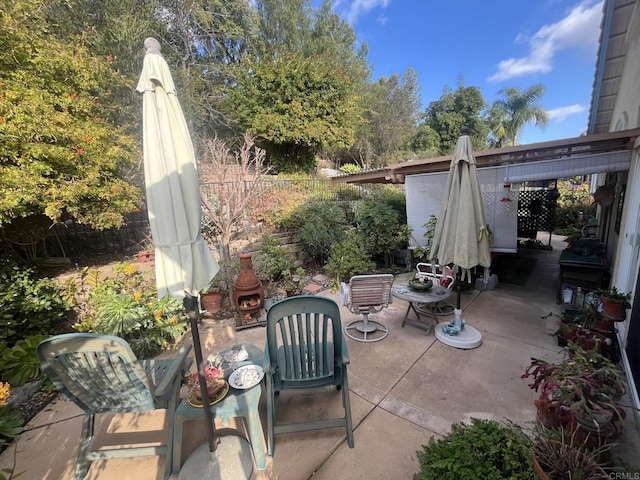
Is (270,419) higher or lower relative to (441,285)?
lower

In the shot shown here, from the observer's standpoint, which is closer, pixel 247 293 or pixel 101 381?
pixel 101 381

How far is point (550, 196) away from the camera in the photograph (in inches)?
362

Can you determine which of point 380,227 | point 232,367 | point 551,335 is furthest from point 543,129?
point 232,367

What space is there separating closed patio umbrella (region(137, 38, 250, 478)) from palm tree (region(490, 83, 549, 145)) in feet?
81.1

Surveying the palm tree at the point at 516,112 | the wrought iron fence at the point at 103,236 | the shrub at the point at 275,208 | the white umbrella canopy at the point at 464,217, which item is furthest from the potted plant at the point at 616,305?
the palm tree at the point at 516,112

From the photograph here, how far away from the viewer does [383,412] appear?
2.65m

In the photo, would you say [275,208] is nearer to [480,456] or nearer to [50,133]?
[50,133]

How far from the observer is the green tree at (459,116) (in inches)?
916

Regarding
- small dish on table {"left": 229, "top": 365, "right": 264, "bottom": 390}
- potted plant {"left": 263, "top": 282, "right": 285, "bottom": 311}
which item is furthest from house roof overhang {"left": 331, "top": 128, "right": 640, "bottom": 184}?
small dish on table {"left": 229, "top": 365, "right": 264, "bottom": 390}

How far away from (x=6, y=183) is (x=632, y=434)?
24.1 feet

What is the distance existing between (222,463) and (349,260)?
470cm

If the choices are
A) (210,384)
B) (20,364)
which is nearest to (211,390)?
(210,384)

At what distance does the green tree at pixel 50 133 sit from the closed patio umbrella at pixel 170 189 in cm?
353

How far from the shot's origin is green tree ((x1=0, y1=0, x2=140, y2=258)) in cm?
371
